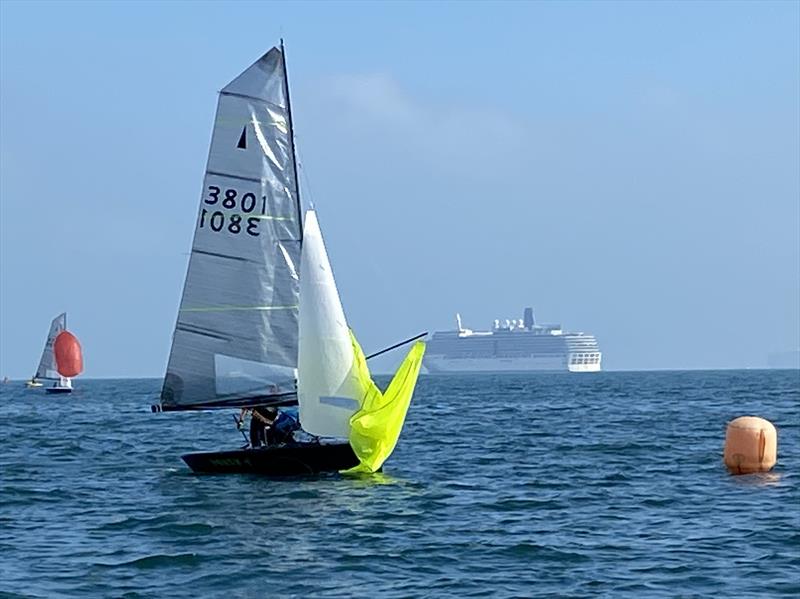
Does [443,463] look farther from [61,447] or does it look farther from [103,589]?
[103,589]

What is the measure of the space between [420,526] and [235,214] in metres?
9.43

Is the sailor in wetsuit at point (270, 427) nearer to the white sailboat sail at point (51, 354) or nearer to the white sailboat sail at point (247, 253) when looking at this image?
the white sailboat sail at point (247, 253)

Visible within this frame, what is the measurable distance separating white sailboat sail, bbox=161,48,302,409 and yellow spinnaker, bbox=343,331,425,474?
2219 millimetres

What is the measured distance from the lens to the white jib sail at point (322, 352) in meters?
27.9

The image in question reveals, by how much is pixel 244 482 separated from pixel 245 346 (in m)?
2.98

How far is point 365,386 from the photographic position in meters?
28.1

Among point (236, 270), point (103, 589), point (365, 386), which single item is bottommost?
point (103, 589)

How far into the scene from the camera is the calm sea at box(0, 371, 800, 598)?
1849 cm

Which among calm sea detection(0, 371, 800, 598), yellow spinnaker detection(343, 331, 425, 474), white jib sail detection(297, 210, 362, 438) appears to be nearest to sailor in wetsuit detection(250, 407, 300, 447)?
calm sea detection(0, 371, 800, 598)

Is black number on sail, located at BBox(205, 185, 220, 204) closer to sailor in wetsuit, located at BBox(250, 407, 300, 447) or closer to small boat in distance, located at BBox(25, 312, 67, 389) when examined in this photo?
sailor in wetsuit, located at BBox(250, 407, 300, 447)

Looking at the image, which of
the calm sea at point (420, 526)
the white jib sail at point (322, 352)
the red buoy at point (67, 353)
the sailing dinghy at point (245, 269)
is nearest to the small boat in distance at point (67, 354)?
the red buoy at point (67, 353)

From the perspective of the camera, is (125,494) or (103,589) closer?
(103,589)

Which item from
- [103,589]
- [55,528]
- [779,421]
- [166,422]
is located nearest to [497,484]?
[55,528]

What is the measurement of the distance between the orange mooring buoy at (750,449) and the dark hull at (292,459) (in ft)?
28.4
